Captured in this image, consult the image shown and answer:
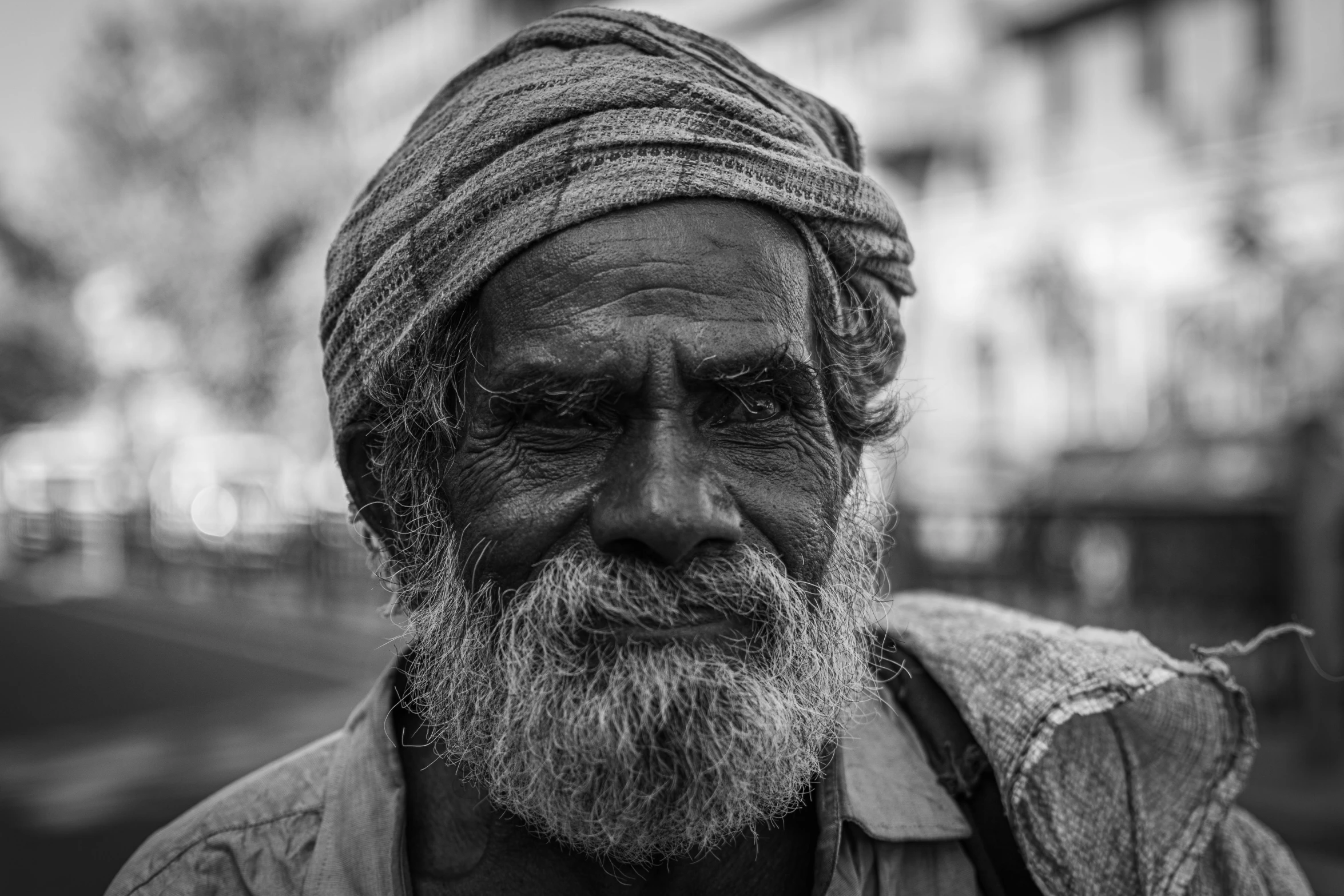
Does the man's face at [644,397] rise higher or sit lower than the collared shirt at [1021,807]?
higher

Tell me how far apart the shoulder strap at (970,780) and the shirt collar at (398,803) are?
3cm

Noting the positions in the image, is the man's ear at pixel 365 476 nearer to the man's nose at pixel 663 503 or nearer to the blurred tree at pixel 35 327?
the man's nose at pixel 663 503

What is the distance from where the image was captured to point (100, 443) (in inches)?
1433

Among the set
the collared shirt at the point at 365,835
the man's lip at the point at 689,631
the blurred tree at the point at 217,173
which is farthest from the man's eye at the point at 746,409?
the blurred tree at the point at 217,173

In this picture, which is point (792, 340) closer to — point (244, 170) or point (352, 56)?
point (244, 170)

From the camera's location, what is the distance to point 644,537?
1358mm

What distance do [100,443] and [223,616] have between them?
28266 mm

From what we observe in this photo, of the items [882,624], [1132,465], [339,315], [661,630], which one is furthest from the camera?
[1132,465]

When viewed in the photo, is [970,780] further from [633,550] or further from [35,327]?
[35,327]

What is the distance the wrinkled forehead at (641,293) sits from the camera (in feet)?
4.65

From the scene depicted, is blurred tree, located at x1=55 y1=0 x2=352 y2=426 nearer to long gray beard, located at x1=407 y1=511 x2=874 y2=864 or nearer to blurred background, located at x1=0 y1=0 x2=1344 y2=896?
blurred background, located at x1=0 y1=0 x2=1344 y2=896

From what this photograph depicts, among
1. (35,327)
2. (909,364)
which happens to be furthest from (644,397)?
(35,327)

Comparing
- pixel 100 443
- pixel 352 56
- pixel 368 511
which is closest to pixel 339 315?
pixel 368 511

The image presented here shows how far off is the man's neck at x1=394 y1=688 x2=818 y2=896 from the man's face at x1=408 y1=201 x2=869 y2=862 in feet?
0.28
